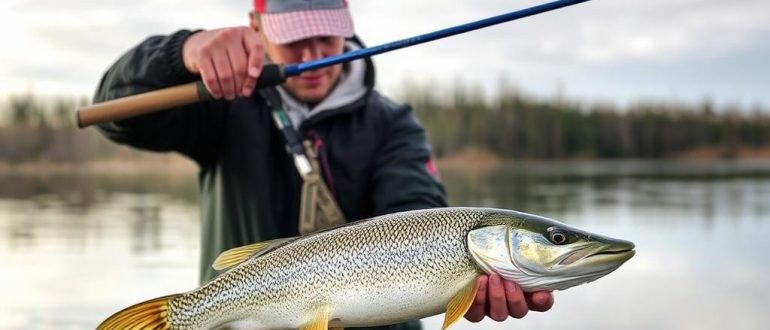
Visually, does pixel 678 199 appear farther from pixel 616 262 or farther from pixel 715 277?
pixel 616 262

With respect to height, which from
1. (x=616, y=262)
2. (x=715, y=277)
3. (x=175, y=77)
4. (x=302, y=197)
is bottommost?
(x=715, y=277)

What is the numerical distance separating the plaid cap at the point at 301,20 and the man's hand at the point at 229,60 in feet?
2.54

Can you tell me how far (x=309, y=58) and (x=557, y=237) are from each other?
1.57 meters

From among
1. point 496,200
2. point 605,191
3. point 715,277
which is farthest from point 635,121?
point 715,277

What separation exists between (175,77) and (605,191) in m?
34.1

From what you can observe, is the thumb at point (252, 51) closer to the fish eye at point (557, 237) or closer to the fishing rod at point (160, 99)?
the fishing rod at point (160, 99)

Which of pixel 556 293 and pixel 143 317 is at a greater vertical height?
pixel 143 317

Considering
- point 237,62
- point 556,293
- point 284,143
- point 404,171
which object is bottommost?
point 556,293

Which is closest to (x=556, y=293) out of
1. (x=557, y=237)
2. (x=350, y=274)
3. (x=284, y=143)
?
(x=284, y=143)

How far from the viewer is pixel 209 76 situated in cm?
311

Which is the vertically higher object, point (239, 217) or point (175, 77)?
point (175, 77)

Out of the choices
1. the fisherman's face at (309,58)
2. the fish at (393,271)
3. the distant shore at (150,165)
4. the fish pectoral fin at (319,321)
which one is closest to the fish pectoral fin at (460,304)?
the fish at (393,271)

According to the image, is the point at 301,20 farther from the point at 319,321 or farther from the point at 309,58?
the point at 319,321

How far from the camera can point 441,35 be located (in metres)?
3.18
